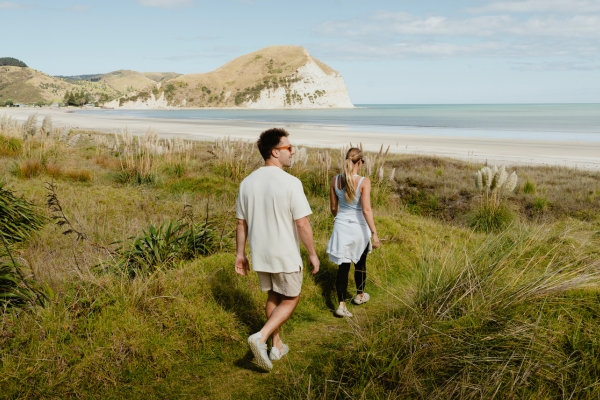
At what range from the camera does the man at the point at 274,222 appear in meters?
3.85

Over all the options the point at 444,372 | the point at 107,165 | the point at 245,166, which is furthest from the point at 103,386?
the point at 107,165

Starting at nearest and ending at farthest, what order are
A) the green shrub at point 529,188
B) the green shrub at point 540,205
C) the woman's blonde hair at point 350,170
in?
the woman's blonde hair at point 350,170 → the green shrub at point 540,205 → the green shrub at point 529,188

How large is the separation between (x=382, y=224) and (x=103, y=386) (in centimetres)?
559

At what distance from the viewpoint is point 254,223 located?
3959 millimetres

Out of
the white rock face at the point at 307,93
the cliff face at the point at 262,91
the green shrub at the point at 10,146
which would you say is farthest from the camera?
the cliff face at the point at 262,91

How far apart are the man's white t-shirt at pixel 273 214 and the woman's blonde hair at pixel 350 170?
1.53 m

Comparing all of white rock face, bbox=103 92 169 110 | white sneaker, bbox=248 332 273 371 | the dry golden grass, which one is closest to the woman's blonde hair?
white sneaker, bbox=248 332 273 371

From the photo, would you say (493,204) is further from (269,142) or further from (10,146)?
(10,146)

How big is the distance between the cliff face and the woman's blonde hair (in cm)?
16640

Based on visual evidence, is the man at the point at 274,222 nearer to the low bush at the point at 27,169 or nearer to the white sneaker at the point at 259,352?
the white sneaker at the point at 259,352

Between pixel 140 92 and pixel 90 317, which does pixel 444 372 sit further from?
pixel 140 92

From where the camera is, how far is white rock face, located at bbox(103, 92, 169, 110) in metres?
167

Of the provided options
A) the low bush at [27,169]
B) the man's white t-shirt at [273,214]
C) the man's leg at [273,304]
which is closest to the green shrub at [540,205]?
the man's leg at [273,304]

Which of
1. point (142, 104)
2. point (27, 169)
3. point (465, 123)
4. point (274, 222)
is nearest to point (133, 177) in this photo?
point (27, 169)
